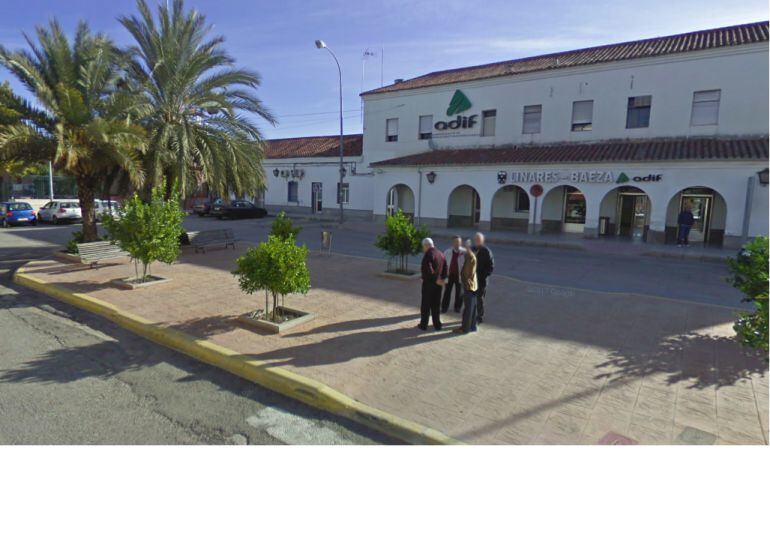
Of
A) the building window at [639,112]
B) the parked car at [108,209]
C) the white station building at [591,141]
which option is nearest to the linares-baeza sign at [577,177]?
the white station building at [591,141]

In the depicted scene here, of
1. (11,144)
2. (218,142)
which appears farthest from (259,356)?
(218,142)

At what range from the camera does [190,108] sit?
53.3 ft

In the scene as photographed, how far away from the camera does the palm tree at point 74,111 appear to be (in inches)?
510

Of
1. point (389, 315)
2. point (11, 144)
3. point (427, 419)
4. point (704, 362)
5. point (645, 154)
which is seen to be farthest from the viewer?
point (645, 154)

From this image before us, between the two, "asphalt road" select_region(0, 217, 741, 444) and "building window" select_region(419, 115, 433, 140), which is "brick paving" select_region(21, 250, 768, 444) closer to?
"asphalt road" select_region(0, 217, 741, 444)

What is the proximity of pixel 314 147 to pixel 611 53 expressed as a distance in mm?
21067

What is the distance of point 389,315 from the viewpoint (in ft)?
28.2

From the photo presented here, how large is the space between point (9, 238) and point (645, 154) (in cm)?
2718

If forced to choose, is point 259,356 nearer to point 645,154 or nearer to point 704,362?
point 704,362

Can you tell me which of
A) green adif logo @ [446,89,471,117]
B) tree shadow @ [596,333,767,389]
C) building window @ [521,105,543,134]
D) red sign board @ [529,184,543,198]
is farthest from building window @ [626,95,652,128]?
tree shadow @ [596,333,767,389]

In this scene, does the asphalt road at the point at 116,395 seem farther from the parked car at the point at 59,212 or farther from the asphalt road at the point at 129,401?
the parked car at the point at 59,212

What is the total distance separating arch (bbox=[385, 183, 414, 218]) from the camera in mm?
30245

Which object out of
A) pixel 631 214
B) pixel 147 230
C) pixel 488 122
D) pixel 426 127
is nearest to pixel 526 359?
pixel 147 230

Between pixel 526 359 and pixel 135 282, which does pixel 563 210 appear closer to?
pixel 526 359
